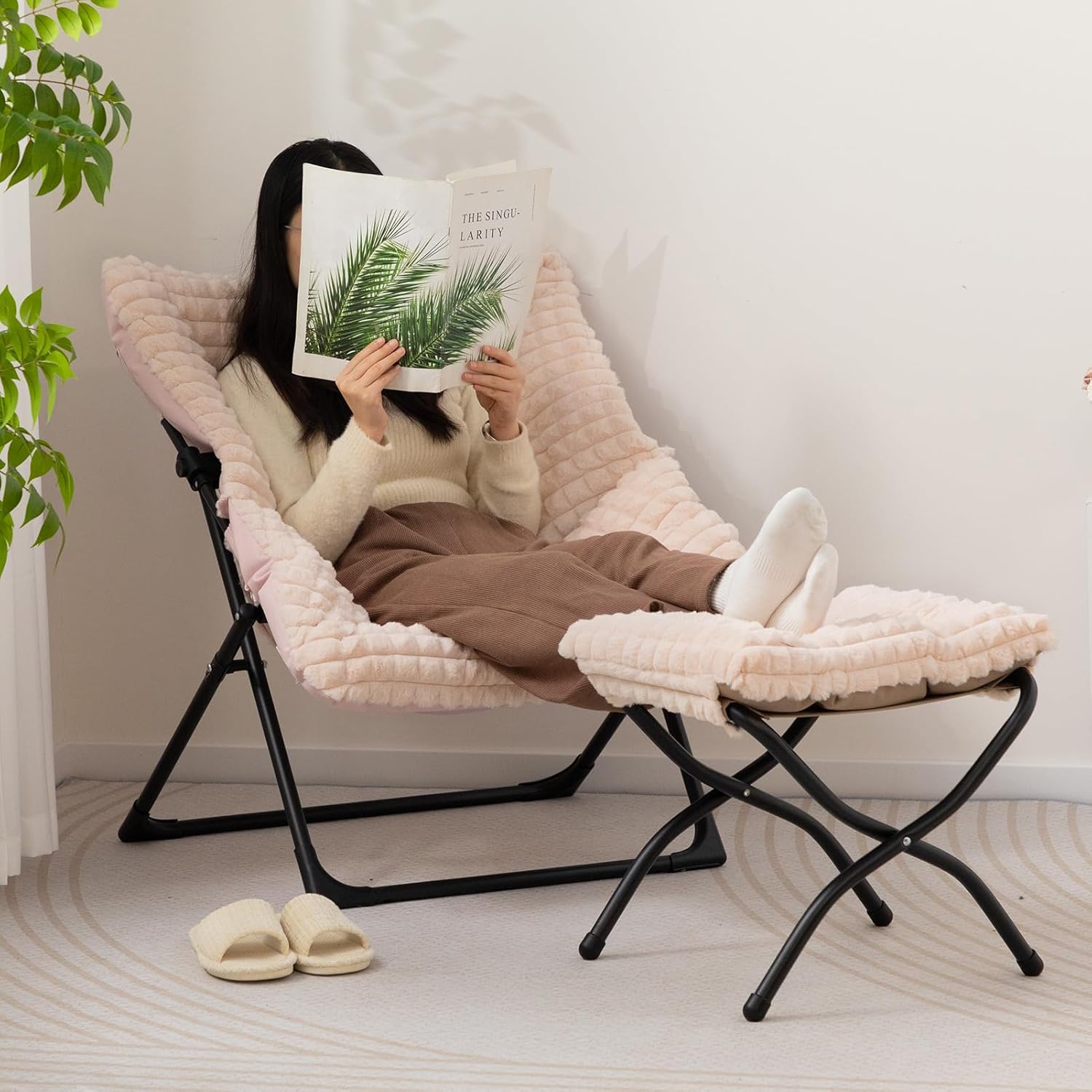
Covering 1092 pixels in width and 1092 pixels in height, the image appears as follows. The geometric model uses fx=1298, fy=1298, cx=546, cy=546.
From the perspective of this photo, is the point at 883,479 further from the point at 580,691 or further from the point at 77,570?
the point at 77,570

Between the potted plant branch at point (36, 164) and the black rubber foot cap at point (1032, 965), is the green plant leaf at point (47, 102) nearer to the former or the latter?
the potted plant branch at point (36, 164)

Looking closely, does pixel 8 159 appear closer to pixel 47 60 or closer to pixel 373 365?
pixel 47 60

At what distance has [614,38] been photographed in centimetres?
200

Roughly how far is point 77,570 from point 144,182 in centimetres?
64

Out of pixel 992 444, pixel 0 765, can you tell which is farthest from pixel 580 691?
pixel 992 444

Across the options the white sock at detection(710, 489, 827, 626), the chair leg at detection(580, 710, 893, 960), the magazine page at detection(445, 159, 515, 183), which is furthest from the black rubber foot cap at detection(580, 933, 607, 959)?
the magazine page at detection(445, 159, 515, 183)

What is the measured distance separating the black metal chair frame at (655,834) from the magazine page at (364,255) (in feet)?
0.86

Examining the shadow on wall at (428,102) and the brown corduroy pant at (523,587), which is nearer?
the brown corduroy pant at (523,587)

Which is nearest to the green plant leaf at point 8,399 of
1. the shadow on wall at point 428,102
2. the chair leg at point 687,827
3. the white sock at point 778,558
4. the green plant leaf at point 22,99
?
the green plant leaf at point 22,99

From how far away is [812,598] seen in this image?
4.27 ft

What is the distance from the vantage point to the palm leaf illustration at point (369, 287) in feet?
5.24

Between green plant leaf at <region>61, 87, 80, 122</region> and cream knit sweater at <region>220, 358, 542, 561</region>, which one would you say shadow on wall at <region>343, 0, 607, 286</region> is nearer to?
cream knit sweater at <region>220, 358, 542, 561</region>

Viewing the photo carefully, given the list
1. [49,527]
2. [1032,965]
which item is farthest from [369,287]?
[1032,965]

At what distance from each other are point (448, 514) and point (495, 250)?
14.6 inches
